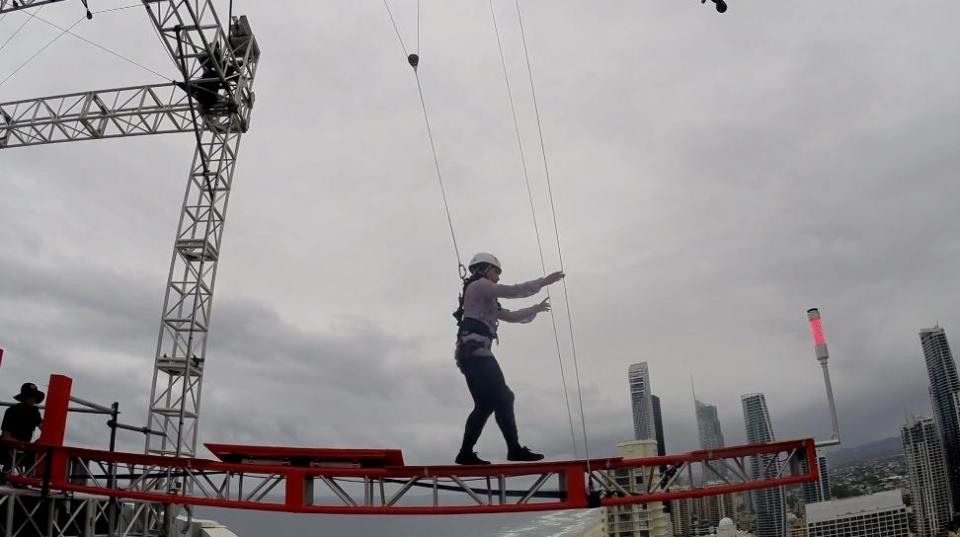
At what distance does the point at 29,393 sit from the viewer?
1221 cm

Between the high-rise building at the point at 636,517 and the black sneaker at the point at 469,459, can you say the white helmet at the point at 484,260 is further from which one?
the high-rise building at the point at 636,517

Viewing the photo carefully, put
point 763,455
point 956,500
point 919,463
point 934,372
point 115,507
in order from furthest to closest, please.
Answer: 1. point 934,372
2. point 919,463
3. point 956,500
4. point 115,507
5. point 763,455

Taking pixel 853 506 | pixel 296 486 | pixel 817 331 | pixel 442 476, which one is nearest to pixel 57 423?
pixel 296 486

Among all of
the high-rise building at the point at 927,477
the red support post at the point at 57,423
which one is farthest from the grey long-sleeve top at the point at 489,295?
the high-rise building at the point at 927,477

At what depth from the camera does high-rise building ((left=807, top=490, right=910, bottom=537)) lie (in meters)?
117

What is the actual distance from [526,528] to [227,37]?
427 ft

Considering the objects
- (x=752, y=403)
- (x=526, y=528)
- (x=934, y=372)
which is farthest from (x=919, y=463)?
(x=526, y=528)

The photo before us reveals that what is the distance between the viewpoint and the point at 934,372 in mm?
133625

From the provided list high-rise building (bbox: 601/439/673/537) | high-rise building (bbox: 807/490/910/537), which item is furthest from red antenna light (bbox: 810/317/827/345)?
high-rise building (bbox: 807/490/910/537)

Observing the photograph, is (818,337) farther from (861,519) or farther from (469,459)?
(861,519)

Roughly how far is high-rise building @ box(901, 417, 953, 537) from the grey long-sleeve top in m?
139

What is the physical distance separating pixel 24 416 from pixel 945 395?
151m

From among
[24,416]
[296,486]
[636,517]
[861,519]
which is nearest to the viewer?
[296,486]

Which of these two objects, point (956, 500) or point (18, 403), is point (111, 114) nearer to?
point (18, 403)
